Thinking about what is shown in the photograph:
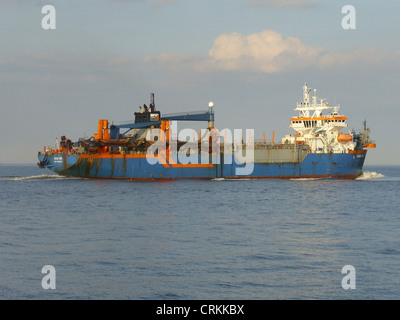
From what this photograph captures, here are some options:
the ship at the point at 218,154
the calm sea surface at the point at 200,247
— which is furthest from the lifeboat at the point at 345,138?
the calm sea surface at the point at 200,247

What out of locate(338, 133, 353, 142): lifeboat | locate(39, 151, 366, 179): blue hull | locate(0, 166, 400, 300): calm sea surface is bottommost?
locate(0, 166, 400, 300): calm sea surface

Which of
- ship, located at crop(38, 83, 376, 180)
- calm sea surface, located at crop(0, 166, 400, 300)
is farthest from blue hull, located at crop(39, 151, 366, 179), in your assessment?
calm sea surface, located at crop(0, 166, 400, 300)

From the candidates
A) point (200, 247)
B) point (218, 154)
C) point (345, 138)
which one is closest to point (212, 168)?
point (218, 154)

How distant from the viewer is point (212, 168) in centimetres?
7319

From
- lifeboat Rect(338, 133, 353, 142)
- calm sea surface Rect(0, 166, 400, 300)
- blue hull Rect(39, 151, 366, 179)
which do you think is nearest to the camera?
calm sea surface Rect(0, 166, 400, 300)

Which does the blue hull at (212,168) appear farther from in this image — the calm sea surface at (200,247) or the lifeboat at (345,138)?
the calm sea surface at (200,247)

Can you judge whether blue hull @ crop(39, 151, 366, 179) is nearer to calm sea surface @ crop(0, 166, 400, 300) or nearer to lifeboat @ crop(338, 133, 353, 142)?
lifeboat @ crop(338, 133, 353, 142)

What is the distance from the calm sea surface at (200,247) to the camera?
63.9 ft

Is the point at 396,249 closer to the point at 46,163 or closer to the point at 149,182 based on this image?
the point at 149,182

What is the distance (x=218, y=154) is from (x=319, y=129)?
49.9ft

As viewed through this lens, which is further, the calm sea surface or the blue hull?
the blue hull

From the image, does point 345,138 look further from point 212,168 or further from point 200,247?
point 200,247

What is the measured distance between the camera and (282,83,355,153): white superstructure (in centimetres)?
7350
